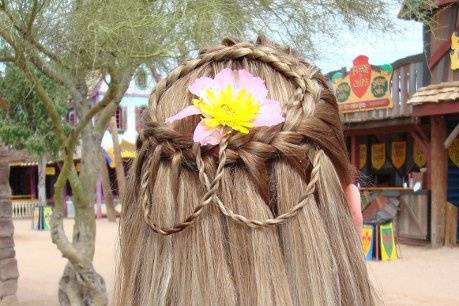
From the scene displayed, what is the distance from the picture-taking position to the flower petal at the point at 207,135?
98 cm

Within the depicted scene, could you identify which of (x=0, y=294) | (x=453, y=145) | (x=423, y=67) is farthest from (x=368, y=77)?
(x=0, y=294)

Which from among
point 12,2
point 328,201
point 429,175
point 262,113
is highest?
point 12,2

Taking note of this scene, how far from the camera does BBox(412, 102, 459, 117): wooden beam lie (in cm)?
996

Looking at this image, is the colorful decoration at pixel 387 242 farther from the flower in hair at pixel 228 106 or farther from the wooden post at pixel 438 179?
the flower in hair at pixel 228 106

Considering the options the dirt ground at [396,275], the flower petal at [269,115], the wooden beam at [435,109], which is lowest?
the dirt ground at [396,275]

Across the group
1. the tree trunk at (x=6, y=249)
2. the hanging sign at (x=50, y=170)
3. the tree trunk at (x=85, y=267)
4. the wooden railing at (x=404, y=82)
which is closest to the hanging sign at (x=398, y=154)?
the wooden railing at (x=404, y=82)

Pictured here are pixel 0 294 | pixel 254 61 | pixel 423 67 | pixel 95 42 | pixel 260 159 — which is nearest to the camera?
pixel 260 159

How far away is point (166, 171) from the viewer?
3.37 ft

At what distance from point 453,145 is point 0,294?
348 inches

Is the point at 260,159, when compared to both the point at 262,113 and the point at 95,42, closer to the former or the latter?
the point at 262,113

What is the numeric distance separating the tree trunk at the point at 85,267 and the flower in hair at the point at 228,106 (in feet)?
16.5

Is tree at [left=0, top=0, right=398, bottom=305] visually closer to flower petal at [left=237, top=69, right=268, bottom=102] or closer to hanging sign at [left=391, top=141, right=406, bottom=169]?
flower petal at [left=237, top=69, right=268, bottom=102]

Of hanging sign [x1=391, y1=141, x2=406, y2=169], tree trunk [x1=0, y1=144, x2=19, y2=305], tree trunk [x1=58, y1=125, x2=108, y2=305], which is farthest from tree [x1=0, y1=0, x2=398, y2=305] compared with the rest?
hanging sign [x1=391, y1=141, x2=406, y2=169]

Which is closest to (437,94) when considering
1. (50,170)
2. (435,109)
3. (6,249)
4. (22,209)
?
(435,109)
